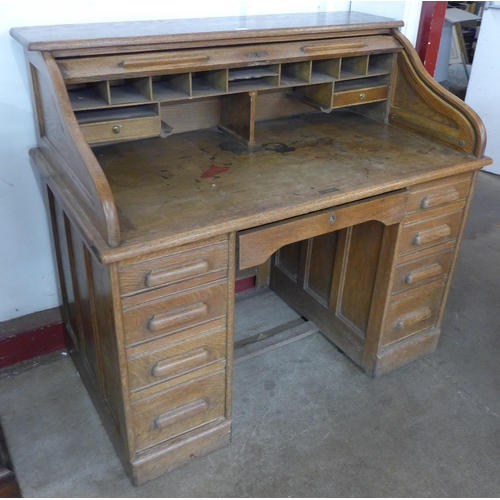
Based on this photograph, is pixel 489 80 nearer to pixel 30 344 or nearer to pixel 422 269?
pixel 422 269

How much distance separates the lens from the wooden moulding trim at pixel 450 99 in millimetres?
2010

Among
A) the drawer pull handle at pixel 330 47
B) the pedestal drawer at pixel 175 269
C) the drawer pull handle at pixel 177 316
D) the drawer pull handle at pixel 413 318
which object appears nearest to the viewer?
the pedestal drawer at pixel 175 269

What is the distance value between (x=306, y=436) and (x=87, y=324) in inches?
35.6

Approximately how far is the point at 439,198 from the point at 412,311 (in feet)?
1.72

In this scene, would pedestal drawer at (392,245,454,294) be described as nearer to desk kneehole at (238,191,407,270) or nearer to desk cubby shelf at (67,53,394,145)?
desk kneehole at (238,191,407,270)

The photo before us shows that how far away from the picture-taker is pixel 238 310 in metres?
2.74

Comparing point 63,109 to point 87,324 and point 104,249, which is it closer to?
point 104,249

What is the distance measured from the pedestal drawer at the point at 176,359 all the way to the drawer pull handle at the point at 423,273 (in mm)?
828

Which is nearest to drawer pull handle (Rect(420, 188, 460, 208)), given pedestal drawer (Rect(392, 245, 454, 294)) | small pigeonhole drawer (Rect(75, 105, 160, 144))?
pedestal drawer (Rect(392, 245, 454, 294))

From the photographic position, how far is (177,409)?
5.95 ft

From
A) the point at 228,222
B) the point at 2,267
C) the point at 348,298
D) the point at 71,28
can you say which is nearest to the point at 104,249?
the point at 228,222

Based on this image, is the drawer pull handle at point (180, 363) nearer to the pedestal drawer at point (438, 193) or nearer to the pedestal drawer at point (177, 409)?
the pedestal drawer at point (177, 409)

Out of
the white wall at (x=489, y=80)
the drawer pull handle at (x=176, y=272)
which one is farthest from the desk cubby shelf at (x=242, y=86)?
the white wall at (x=489, y=80)

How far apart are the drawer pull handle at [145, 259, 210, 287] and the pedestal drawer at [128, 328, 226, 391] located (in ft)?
0.79
